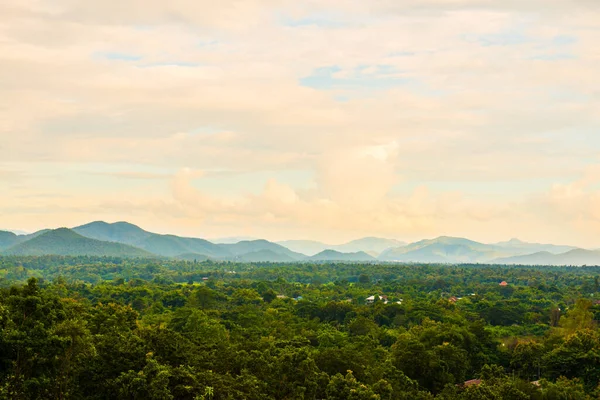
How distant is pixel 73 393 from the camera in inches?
973

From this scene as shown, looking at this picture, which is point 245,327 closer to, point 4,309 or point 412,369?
point 412,369

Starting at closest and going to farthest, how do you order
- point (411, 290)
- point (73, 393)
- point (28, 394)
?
point (28, 394) → point (73, 393) → point (411, 290)

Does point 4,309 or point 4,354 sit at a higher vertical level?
point 4,309

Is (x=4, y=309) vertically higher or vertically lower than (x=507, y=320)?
higher

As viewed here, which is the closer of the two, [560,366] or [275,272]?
[560,366]

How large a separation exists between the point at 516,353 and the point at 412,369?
10.2m

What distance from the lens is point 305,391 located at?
86.7ft

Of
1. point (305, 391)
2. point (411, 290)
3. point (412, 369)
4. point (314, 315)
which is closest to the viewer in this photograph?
point (305, 391)

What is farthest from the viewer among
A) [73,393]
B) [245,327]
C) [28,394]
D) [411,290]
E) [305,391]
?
[411,290]

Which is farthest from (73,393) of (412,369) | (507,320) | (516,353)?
(507,320)

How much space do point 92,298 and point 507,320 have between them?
55494 millimetres

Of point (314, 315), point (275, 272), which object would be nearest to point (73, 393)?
point (314, 315)

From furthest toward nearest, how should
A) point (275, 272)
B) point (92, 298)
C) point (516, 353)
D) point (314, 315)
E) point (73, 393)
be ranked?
point (275, 272), point (92, 298), point (314, 315), point (516, 353), point (73, 393)

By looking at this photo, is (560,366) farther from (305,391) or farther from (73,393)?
(73,393)
